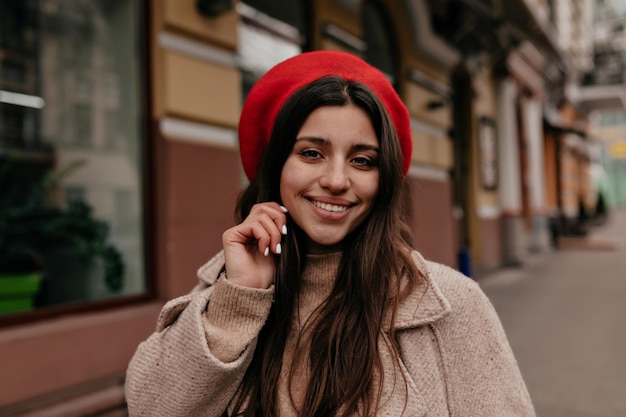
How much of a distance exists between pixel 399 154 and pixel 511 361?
591 mm

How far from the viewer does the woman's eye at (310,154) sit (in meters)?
1.43

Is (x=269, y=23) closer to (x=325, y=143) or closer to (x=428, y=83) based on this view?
(x=428, y=83)

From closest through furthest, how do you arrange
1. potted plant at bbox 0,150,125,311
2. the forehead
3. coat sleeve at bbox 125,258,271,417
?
coat sleeve at bbox 125,258,271,417 < the forehead < potted plant at bbox 0,150,125,311

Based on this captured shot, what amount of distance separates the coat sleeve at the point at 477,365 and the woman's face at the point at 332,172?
0.34m

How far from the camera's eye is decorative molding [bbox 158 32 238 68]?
4.30m

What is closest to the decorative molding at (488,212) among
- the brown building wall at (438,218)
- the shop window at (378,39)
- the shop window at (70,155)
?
the brown building wall at (438,218)

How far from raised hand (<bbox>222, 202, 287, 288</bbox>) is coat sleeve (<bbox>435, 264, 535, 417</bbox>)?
453 millimetres

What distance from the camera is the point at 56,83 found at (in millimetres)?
3998

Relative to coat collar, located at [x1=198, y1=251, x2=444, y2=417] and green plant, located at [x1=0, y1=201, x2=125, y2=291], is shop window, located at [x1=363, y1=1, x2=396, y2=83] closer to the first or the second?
green plant, located at [x1=0, y1=201, x2=125, y2=291]

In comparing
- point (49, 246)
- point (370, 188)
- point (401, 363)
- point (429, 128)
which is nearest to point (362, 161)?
point (370, 188)

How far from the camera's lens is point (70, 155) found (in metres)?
4.02

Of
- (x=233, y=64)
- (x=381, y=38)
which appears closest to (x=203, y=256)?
(x=233, y=64)

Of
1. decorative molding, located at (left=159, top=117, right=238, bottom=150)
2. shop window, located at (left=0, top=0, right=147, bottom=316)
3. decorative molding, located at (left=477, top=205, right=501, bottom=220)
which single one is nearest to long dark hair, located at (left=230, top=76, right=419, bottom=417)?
shop window, located at (left=0, top=0, right=147, bottom=316)

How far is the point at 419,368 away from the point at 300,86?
773 mm
